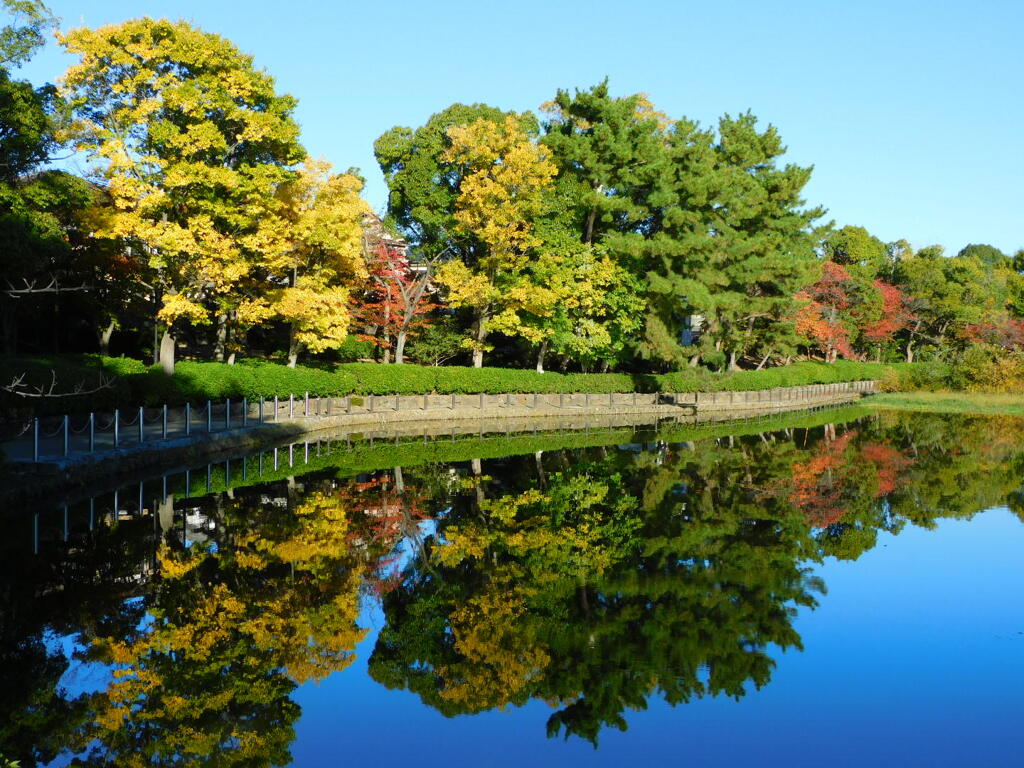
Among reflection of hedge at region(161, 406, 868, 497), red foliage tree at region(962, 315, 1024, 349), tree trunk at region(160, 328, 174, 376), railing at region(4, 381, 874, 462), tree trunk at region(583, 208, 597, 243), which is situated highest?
tree trunk at region(583, 208, 597, 243)

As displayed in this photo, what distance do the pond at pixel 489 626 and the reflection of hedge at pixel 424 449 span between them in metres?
1.09

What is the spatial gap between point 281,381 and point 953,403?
37.2 m

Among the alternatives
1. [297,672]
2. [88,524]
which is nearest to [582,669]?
[297,672]

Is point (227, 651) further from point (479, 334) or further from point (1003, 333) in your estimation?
point (1003, 333)

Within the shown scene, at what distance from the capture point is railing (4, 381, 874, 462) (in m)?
18.3

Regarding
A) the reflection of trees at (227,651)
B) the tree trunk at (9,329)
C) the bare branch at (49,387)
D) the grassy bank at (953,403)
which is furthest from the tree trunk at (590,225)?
the reflection of trees at (227,651)

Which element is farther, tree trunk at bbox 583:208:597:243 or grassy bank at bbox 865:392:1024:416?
grassy bank at bbox 865:392:1024:416

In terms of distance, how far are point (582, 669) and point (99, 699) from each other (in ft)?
13.7

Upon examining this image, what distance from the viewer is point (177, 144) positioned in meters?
25.6

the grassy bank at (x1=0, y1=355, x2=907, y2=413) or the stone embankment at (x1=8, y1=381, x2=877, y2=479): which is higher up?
the grassy bank at (x1=0, y1=355, x2=907, y2=413)

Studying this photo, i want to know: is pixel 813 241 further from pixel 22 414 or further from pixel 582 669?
pixel 582 669

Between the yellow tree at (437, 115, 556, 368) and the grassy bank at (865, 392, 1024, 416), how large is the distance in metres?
23.1

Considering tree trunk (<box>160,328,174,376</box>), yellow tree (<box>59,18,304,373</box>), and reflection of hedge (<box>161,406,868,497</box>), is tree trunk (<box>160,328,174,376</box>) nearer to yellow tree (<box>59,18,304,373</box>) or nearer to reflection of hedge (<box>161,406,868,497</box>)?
yellow tree (<box>59,18,304,373</box>)

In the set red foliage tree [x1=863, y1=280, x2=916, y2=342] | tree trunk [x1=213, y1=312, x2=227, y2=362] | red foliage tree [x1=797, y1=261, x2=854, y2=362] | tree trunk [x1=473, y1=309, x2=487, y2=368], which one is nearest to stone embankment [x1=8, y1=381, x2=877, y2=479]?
tree trunk [x1=473, y1=309, x2=487, y2=368]
